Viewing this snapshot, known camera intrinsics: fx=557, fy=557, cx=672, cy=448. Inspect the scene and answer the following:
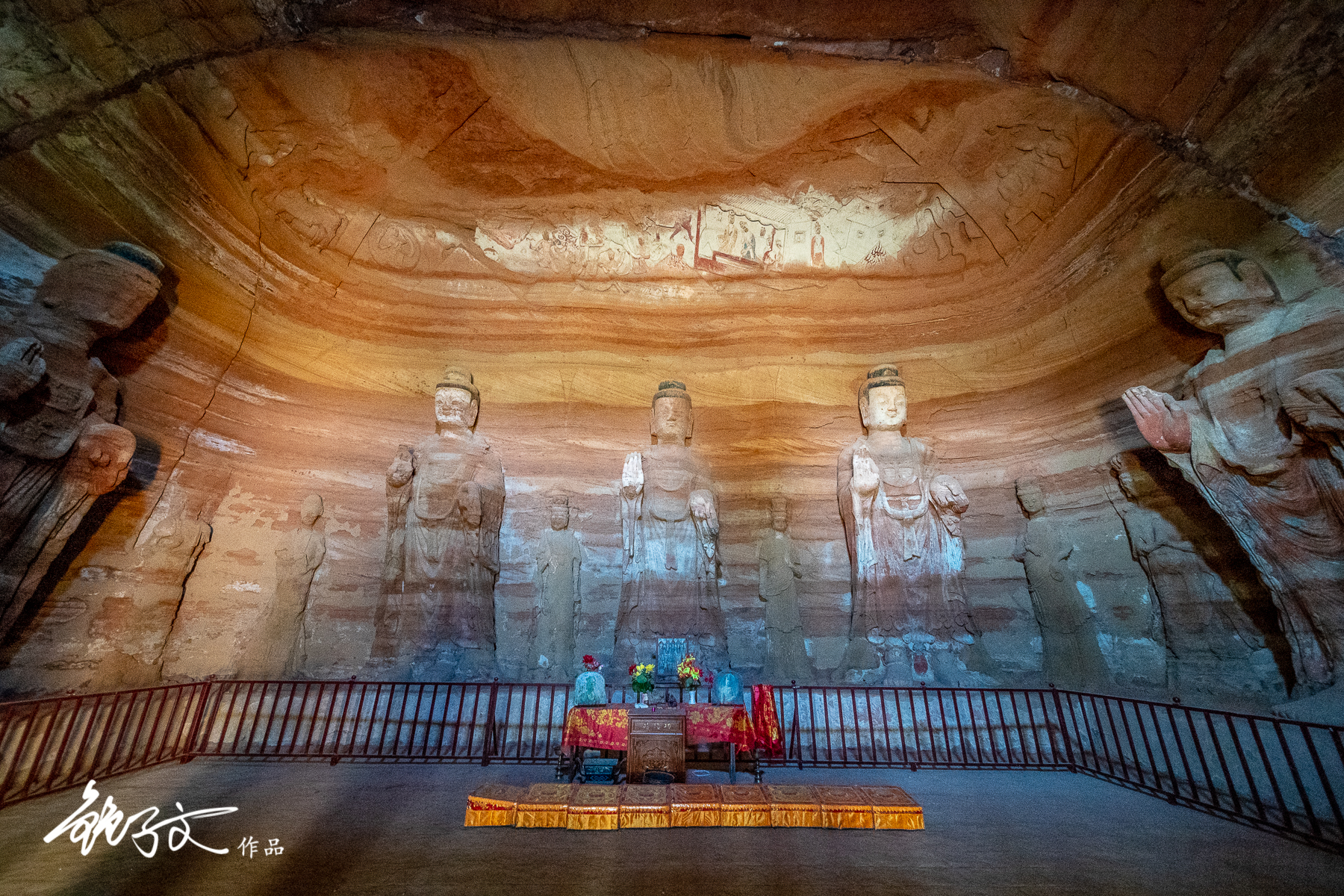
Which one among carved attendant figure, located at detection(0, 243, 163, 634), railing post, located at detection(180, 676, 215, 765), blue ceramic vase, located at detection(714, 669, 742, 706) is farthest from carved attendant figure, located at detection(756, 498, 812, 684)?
→ carved attendant figure, located at detection(0, 243, 163, 634)

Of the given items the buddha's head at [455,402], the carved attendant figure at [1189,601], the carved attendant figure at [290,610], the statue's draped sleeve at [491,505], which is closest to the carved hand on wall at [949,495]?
the carved attendant figure at [1189,601]

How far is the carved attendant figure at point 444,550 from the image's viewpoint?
22.3ft

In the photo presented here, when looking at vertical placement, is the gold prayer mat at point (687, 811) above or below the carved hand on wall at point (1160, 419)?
below

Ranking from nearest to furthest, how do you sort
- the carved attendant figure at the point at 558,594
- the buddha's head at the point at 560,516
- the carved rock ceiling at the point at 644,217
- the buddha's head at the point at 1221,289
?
the carved rock ceiling at the point at 644,217
the buddha's head at the point at 1221,289
the carved attendant figure at the point at 558,594
the buddha's head at the point at 560,516

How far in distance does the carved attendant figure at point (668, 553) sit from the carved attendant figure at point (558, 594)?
0.71 meters

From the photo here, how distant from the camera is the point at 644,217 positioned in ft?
29.2

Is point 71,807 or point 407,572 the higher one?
point 407,572

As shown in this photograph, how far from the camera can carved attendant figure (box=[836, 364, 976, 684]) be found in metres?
6.93

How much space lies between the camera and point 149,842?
10.7ft

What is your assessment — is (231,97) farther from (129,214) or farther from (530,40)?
(530,40)

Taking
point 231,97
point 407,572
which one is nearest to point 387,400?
point 407,572

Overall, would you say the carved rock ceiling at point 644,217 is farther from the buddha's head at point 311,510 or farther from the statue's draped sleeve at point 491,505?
the statue's draped sleeve at point 491,505

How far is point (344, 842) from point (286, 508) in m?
5.81

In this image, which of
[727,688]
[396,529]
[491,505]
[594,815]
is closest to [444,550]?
[396,529]
